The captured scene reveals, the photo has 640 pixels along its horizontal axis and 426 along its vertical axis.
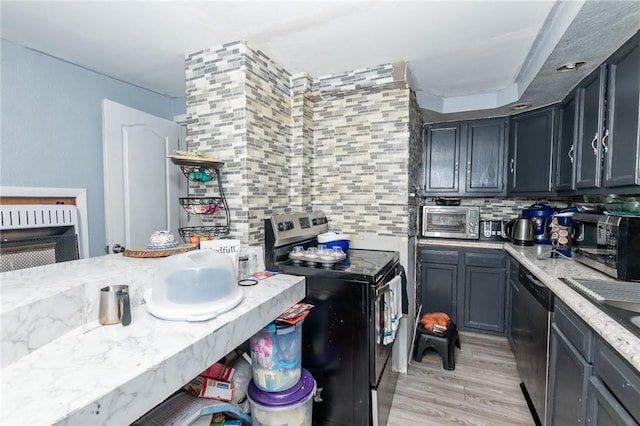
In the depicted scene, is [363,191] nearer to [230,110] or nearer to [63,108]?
[230,110]

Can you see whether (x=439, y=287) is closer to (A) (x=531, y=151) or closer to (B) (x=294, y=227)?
(A) (x=531, y=151)

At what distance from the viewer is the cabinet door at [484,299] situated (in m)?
2.69

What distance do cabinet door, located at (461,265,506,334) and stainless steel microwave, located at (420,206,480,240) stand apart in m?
0.34

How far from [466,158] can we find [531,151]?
1.76 feet

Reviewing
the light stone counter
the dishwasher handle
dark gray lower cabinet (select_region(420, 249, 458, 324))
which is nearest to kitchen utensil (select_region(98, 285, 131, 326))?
the light stone counter

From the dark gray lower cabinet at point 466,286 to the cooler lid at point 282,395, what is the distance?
1828 mm

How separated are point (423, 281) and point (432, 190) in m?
0.94

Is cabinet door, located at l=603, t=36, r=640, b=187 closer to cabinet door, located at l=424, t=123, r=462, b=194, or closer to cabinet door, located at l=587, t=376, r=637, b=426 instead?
cabinet door, located at l=587, t=376, r=637, b=426

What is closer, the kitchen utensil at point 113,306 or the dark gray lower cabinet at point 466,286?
the kitchen utensil at point 113,306

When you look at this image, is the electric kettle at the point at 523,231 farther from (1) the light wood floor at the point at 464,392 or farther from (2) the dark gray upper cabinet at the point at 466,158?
(1) the light wood floor at the point at 464,392

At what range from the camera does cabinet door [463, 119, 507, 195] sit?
2844 mm

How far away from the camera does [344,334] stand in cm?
154

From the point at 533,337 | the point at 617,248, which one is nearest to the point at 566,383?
the point at 533,337

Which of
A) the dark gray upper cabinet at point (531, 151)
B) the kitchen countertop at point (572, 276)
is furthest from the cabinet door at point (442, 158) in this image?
the kitchen countertop at point (572, 276)
